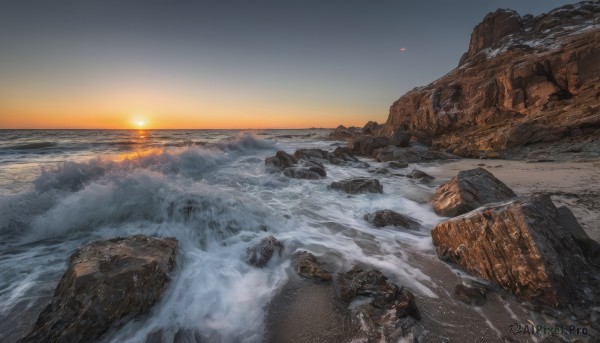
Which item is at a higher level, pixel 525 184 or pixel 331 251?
pixel 525 184

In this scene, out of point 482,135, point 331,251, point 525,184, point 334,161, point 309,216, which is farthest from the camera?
point 482,135

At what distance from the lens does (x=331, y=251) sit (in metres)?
4.52

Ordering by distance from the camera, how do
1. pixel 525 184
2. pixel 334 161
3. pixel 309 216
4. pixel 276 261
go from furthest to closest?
pixel 334 161 < pixel 525 184 < pixel 309 216 < pixel 276 261

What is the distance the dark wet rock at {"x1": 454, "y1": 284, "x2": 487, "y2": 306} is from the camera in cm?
295

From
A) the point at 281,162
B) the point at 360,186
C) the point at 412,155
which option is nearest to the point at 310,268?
the point at 360,186

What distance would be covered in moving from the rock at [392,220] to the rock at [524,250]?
1621 mm

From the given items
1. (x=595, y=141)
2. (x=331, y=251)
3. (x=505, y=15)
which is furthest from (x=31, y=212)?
(x=505, y=15)

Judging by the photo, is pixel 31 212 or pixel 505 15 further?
pixel 505 15

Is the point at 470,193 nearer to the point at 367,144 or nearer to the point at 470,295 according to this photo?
the point at 470,295

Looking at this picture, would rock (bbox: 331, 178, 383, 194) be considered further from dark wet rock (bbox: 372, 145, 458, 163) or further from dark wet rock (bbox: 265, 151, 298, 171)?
dark wet rock (bbox: 372, 145, 458, 163)

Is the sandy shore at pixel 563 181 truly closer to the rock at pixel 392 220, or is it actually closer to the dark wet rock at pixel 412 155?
the rock at pixel 392 220

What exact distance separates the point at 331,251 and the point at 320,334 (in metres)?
1.91

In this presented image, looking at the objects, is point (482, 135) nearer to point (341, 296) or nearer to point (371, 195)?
point (371, 195)

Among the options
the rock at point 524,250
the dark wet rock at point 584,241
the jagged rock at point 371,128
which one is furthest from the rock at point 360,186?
the jagged rock at point 371,128
